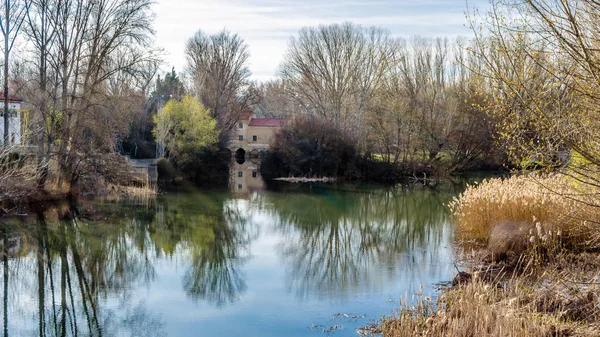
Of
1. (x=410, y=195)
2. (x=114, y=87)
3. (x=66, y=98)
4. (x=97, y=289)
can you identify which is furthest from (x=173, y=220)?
(x=410, y=195)

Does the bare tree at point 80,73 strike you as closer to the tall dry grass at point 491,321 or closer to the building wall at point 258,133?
the tall dry grass at point 491,321

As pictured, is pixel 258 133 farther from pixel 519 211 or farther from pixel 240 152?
pixel 519 211

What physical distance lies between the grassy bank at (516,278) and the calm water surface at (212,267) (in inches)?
42.3

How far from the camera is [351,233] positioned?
17859 millimetres

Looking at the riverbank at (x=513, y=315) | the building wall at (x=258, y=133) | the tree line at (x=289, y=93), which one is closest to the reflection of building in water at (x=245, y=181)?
the tree line at (x=289, y=93)

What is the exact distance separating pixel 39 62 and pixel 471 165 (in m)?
29.1

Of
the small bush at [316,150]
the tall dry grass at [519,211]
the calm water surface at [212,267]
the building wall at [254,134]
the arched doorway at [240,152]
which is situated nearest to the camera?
the calm water surface at [212,267]

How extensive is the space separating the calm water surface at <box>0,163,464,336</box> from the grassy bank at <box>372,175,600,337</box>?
3.52 ft

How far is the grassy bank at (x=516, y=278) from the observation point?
6676mm

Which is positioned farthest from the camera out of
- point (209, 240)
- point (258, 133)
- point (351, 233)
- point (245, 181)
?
point (258, 133)

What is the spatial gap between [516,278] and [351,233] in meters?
8.35

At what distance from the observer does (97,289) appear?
11.1 meters

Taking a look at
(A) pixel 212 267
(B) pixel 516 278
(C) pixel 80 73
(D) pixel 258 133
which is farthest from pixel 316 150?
(D) pixel 258 133

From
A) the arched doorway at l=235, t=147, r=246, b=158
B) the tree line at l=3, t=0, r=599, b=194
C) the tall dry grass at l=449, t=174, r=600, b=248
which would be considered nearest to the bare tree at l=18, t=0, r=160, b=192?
the tree line at l=3, t=0, r=599, b=194
